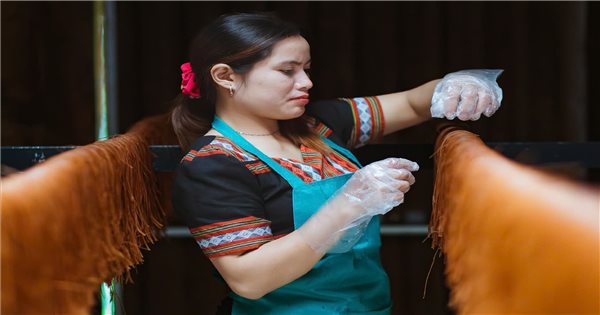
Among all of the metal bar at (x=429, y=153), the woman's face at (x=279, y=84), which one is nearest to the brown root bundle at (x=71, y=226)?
the metal bar at (x=429, y=153)

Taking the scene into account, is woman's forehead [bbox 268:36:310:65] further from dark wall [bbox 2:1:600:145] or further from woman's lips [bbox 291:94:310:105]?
dark wall [bbox 2:1:600:145]

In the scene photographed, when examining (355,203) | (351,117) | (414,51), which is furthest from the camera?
(414,51)

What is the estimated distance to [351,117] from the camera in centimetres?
139

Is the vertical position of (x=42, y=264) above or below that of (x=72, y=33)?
below

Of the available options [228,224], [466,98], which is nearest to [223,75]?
[228,224]

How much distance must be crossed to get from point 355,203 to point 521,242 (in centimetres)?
42

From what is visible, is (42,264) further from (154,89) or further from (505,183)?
(154,89)

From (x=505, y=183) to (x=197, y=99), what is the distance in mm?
711

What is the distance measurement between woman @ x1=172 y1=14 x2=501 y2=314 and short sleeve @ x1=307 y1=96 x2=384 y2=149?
52mm

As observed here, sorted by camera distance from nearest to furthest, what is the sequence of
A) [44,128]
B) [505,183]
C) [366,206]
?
1. [505,183]
2. [366,206]
3. [44,128]

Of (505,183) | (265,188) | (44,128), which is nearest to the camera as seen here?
(505,183)

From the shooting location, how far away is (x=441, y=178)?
110 cm

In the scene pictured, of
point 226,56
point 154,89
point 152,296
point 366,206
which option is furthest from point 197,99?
point 152,296

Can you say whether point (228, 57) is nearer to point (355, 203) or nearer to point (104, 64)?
point (355, 203)
